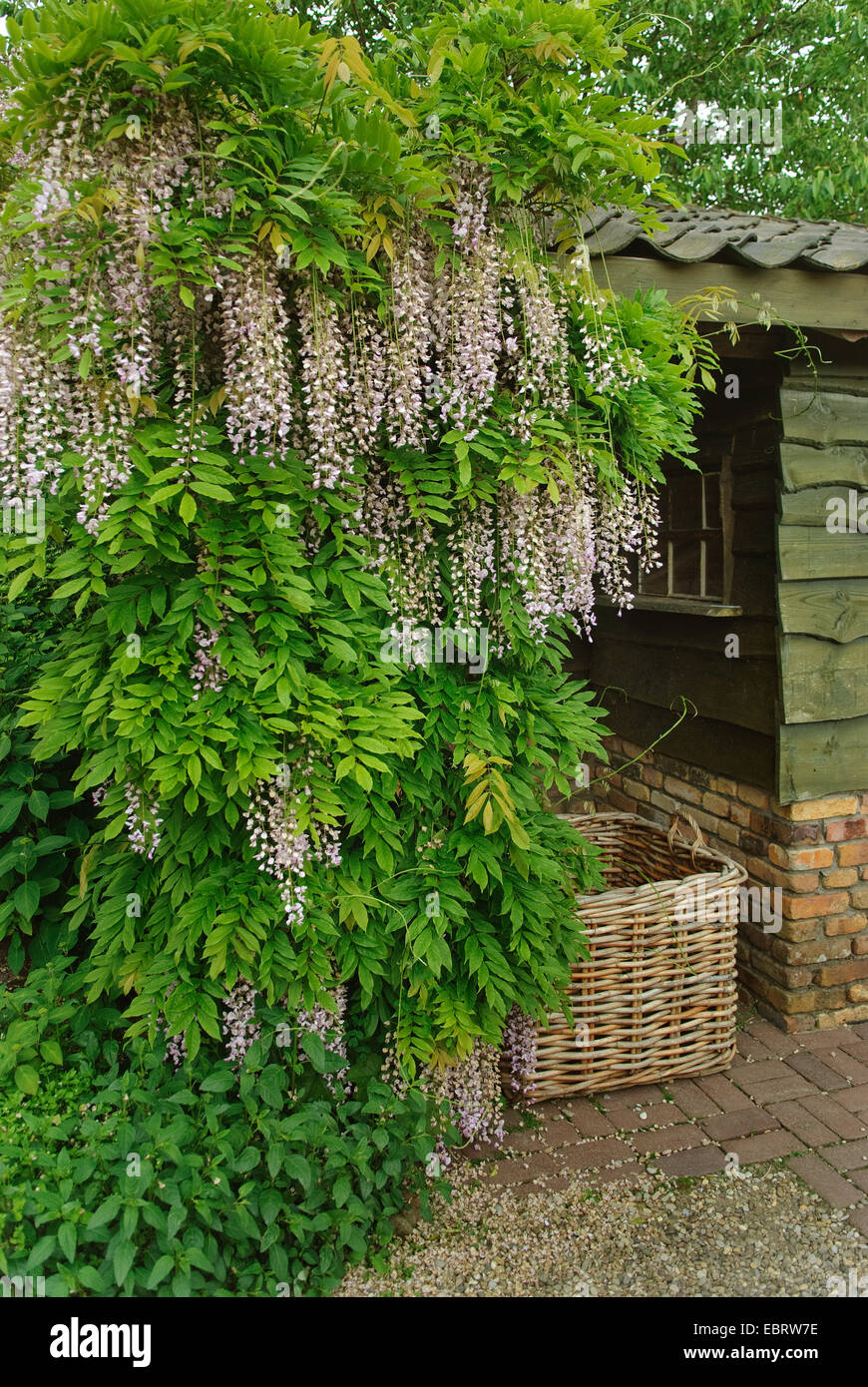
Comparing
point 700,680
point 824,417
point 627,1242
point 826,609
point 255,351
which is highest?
point 824,417

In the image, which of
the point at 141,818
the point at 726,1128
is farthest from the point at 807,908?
the point at 141,818

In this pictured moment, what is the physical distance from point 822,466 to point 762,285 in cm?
84

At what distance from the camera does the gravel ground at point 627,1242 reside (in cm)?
232

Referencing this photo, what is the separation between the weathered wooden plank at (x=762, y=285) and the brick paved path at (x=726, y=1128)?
2.71 metres

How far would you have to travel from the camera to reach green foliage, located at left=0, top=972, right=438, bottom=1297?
6.38ft

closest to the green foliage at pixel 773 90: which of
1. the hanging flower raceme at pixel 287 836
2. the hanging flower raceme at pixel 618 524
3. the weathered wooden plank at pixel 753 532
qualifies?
the weathered wooden plank at pixel 753 532

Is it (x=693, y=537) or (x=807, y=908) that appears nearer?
(x=807, y=908)

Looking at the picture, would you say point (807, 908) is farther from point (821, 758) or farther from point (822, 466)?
point (822, 466)

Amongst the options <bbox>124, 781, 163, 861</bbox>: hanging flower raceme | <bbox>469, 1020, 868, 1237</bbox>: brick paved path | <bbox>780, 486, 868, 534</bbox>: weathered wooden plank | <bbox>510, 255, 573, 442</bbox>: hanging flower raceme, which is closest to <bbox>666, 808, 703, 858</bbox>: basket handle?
<bbox>469, 1020, 868, 1237</bbox>: brick paved path

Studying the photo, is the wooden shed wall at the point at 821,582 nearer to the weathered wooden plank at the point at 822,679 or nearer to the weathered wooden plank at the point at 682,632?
the weathered wooden plank at the point at 822,679

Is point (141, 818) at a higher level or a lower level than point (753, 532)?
lower

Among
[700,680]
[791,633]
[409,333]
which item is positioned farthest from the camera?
[700,680]

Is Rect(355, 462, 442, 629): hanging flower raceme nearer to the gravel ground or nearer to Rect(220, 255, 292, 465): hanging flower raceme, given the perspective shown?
Rect(220, 255, 292, 465): hanging flower raceme

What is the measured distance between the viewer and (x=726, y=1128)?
2998 millimetres
